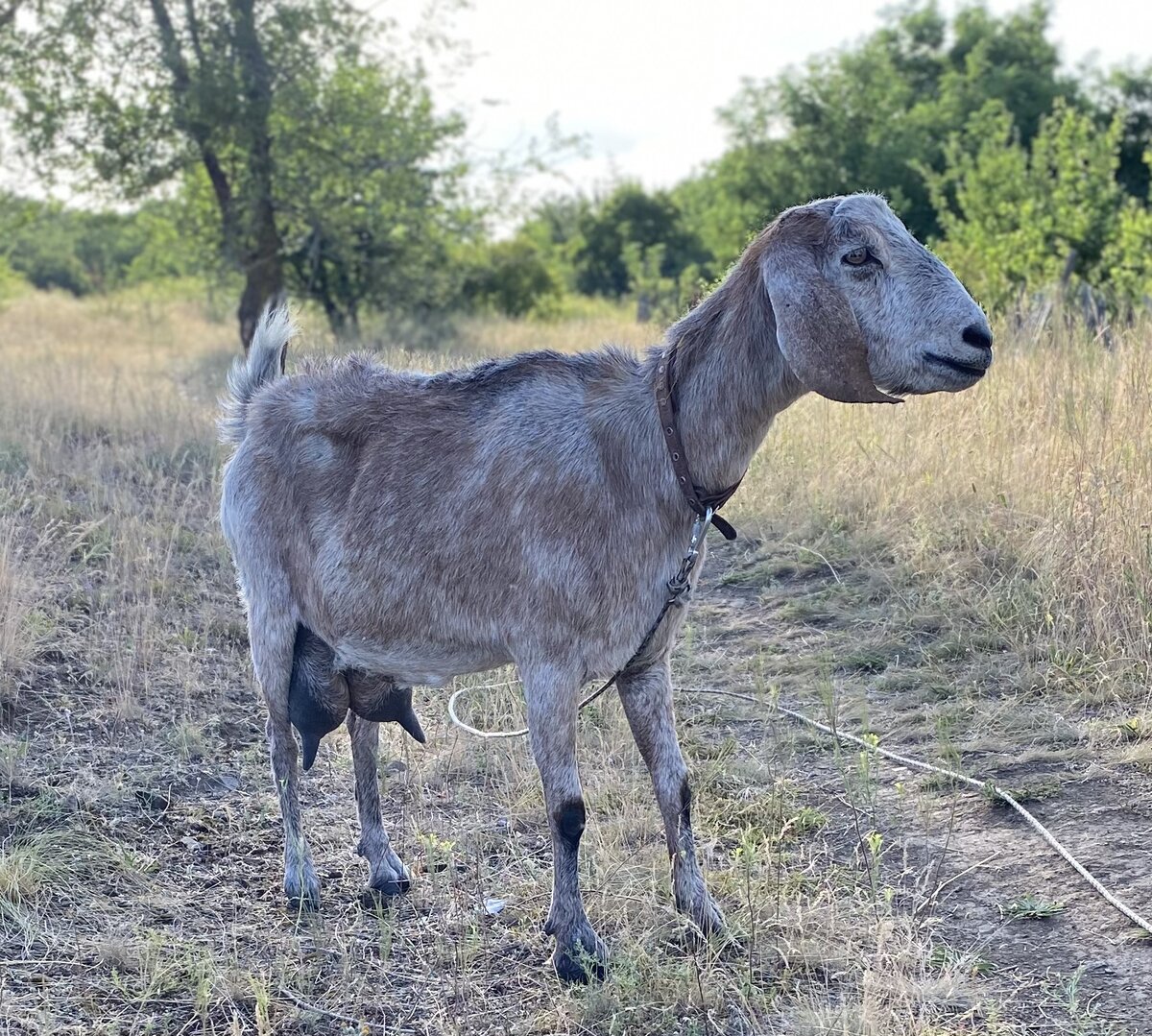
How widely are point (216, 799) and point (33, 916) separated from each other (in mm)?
1058

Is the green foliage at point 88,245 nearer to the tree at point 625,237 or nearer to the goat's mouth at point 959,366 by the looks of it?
the tree at point 625,237

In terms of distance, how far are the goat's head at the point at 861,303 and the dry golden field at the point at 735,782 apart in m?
1.34

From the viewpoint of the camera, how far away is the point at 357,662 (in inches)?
159

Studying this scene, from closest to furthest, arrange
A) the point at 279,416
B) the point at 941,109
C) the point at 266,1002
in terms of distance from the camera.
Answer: the point at 266,1002 → the point at 279,416 → the point at 941,109

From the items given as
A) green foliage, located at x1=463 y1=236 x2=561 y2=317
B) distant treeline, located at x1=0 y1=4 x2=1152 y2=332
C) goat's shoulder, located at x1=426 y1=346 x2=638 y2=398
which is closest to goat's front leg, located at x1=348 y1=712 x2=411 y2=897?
goat's shoulder, located at x1=426 y1=346 x2=638 y2=398

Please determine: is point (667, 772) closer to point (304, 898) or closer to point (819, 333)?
point (304, 898)

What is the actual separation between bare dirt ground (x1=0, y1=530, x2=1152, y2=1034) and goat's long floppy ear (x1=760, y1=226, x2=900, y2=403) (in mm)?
1493

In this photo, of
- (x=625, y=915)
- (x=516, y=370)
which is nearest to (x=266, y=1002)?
(x=625, y=915)

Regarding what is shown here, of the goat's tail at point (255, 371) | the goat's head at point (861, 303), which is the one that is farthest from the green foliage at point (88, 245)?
the goat's head at point (861, 303)

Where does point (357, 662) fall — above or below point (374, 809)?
above

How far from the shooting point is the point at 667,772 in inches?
152

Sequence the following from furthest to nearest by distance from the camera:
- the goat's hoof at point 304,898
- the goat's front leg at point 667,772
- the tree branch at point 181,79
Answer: the tree branch at point 181,79, the goat's hoof at point 304,898, the goat's front leg at point 667,772

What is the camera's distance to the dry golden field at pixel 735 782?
3537mm

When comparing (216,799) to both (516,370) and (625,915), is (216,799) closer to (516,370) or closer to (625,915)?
(625,915)
